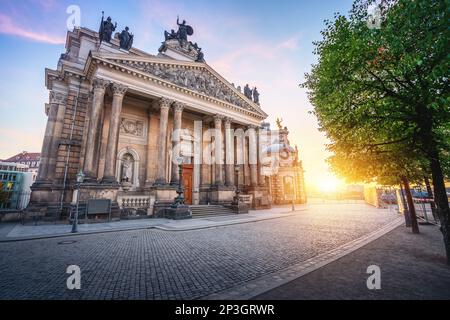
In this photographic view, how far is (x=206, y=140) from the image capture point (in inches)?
949

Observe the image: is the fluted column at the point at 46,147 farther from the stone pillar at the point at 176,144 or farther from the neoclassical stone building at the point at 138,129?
the stone pillar at the point at 176,144

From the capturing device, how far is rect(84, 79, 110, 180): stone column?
45.5ft

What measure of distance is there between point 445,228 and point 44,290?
9250 millimetres

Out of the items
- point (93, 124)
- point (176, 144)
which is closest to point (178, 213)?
point (176, 144)

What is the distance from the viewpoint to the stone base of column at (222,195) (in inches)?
781

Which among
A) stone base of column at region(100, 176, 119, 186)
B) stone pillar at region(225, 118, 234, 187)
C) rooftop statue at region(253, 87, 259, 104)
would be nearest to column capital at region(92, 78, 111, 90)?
stone base of column at region(100, 176, 119, 186)

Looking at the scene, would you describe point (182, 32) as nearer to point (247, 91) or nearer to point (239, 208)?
point (247, 91)

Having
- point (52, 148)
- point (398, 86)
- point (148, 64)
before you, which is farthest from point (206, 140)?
point (398, 86)

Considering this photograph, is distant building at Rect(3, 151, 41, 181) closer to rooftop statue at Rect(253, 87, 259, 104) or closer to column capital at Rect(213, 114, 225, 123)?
column capital at Rect(213, 114, 225, 123)

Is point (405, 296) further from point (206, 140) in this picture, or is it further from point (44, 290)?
point (206, 140)

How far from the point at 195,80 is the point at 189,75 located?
76cm

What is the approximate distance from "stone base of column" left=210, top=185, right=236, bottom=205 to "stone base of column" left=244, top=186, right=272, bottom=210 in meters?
3.00

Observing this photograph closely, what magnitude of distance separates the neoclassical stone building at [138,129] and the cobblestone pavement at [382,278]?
12762 mm

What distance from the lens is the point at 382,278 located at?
3.99 m
